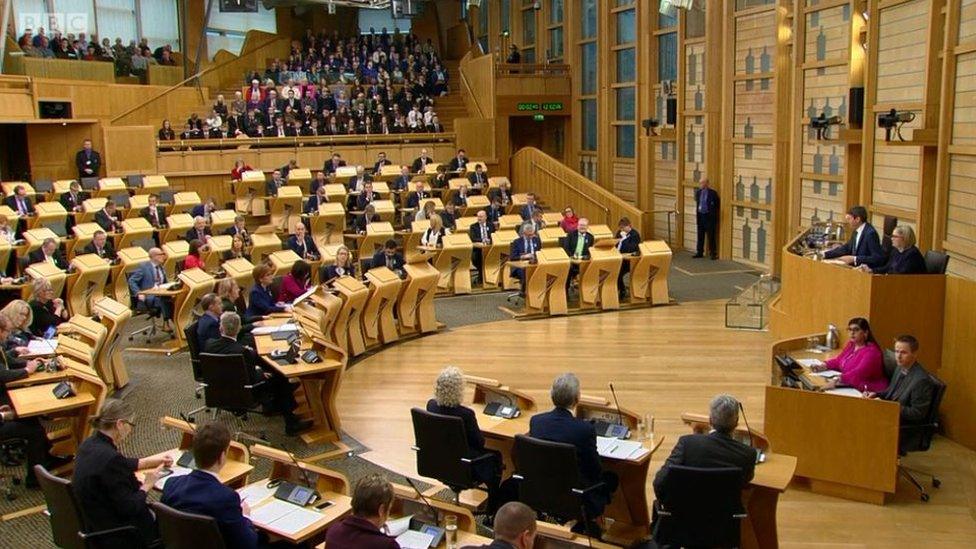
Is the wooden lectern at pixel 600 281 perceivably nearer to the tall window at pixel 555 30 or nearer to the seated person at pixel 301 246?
the seated person at pixel 301 246

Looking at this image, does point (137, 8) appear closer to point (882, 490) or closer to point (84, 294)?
point (84, 294)

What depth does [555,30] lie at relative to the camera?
73.8 ft

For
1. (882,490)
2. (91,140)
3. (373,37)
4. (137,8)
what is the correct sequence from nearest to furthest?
1. (882,490)
2. (91,140)
3. (137,8)
4. (373,37)

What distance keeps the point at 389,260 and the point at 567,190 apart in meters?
8.25

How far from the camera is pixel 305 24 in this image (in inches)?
1129

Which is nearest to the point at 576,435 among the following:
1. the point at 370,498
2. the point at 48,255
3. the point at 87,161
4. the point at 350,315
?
the point at 370,498

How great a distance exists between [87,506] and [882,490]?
499 centimetres

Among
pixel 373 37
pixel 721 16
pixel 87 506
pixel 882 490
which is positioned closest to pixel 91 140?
pixel 373 37

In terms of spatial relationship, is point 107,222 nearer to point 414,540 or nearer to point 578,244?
point 578,244

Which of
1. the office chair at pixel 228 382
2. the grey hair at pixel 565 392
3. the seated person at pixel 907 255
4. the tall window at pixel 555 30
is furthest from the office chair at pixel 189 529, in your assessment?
the tall window at pixel 555 30

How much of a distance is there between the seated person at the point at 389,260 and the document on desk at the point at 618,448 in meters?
6.11

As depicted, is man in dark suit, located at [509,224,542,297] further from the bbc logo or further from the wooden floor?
the bbc logo

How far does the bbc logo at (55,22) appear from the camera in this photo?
68.7 feet

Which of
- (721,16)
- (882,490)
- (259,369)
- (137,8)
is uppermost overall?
(137,8)
